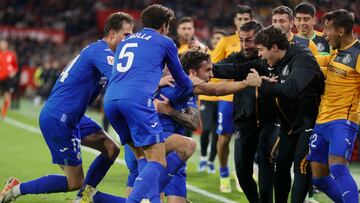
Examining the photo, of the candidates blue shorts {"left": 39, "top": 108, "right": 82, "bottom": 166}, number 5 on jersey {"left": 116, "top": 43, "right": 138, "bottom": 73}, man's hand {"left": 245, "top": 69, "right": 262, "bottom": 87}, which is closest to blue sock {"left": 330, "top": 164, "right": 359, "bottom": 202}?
man's hand {"left": 245, "top": 69, "right": 262, "bottom": 87}

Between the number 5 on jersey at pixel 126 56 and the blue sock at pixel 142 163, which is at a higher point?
the number 5 on jersey at pixel 126 56

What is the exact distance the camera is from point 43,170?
39.4ft

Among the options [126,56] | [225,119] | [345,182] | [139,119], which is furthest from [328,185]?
[225,119]

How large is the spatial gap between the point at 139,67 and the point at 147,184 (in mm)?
1036

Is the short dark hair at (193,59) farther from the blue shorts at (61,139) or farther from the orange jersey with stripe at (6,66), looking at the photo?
the orange jersey with stripe at (6,66)

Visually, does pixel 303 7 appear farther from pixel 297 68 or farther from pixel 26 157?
pixel 26 157

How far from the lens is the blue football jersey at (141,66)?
7.03 metres

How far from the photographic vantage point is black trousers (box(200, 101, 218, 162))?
1292cm

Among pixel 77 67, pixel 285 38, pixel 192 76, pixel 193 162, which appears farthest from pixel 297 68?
pixel 193 162

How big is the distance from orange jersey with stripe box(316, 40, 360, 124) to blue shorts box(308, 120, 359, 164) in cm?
7

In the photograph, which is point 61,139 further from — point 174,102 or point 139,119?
point 139,119

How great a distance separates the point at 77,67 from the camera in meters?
8.05

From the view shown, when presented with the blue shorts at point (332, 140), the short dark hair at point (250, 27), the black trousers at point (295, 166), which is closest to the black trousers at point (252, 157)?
the black trousers at point (295, 166)

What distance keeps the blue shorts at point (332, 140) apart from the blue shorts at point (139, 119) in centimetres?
172
